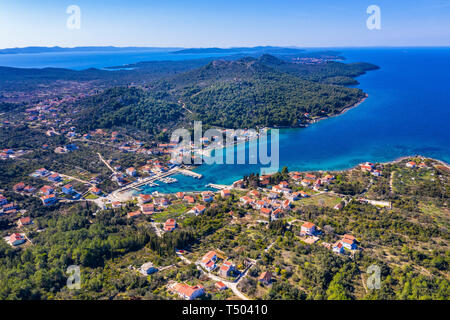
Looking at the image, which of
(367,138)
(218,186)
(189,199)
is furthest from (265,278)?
(367,138)

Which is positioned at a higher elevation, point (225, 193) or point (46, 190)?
point (46, 190)

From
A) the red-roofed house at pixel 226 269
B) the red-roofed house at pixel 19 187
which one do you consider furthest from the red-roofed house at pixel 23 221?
the red-roofed house at pixel 226 269

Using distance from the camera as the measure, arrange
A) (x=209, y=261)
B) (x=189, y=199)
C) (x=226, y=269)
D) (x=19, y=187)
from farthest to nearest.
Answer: (x=19, y=187) < (x=189, y=199) < (x=209, y=261) < (x=226, y=269)

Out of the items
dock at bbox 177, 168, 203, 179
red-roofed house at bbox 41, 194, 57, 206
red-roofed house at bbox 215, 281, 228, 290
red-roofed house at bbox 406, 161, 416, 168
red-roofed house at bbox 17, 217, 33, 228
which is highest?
red-roofed house at bbox 406, 161, 416, 168

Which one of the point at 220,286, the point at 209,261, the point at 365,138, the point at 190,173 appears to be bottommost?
the point at 220,286

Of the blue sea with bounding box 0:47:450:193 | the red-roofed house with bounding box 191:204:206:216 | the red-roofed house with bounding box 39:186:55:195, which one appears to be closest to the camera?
the red-roofed house with bounding box 191:204:206:216

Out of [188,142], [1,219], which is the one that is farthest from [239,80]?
[1,219]

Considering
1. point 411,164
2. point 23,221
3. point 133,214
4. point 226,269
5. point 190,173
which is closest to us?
point 226,269

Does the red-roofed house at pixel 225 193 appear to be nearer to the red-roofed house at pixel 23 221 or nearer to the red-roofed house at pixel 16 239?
the red-roofed house at pixel 16 239

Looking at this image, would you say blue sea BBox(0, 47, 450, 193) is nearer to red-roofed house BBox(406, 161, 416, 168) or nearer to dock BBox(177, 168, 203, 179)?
dock BBox(177, 168, 203, 179)

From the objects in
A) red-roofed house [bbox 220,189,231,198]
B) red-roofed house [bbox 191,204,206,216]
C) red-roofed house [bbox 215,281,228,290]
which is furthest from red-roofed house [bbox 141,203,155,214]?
red-roofed house [bbox 215,281,228,290]

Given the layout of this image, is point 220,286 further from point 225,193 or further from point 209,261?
point 225,193

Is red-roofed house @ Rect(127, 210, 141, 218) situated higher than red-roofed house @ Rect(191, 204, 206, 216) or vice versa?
red-roofed house @ Rect(191, 204, 206, 216)
